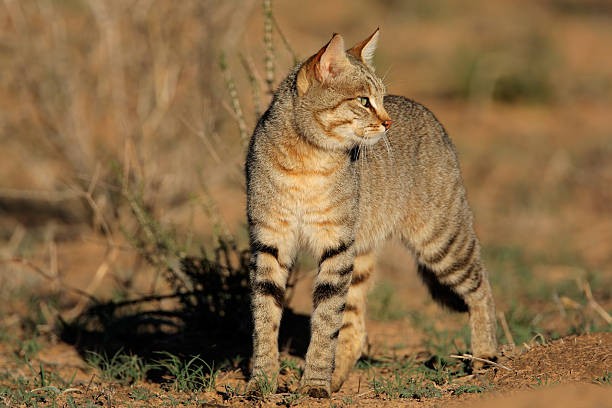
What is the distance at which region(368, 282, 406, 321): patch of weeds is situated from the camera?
6.56m

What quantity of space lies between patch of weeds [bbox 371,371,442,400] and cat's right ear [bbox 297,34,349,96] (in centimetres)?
159

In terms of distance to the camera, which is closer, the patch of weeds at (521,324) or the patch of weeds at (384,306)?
the patch of weeds at (521,324)

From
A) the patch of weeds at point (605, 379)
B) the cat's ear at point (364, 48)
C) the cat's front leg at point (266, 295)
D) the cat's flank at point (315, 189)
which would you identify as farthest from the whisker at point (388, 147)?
the patch of weeds at point (605, 379)

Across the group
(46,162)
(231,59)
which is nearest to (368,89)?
(231,59)

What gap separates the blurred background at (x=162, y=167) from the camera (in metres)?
6.15

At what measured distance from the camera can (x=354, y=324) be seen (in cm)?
538

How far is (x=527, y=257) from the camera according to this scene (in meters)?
8.14

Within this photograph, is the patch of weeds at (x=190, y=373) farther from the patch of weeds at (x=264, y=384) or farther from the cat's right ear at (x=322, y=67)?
the cat's right ear at (x=322, y=67)

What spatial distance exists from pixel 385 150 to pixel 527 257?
137 inches

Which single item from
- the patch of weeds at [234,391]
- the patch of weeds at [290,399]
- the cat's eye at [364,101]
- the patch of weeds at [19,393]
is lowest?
the patch of weeds at [19,393]

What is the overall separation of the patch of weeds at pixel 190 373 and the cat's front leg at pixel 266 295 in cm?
29

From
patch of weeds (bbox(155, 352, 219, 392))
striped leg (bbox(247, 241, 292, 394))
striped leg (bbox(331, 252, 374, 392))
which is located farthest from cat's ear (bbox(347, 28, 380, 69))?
patch of weeds (bbox(155, 352, 219, 392))

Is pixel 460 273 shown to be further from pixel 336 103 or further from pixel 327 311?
pixel 336 103

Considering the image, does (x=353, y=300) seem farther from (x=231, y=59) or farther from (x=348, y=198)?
(x=231, y=59)
